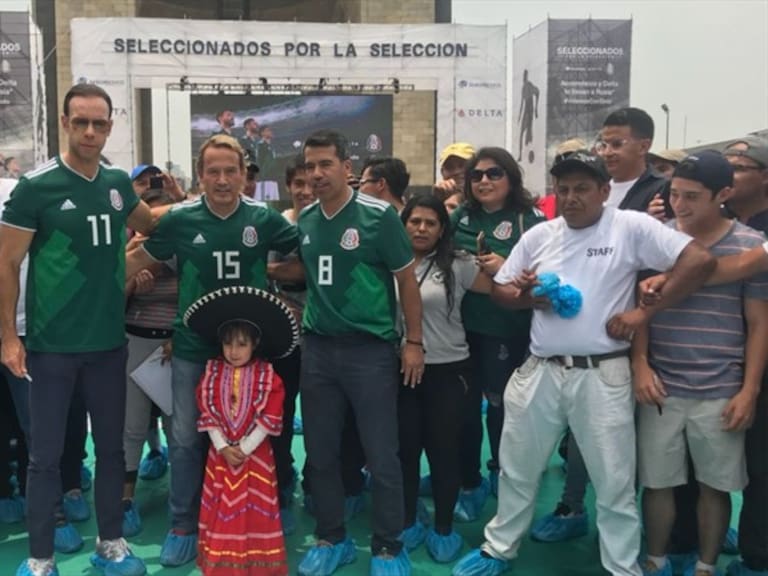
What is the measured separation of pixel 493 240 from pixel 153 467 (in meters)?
2.59

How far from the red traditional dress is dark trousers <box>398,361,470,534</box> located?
65 centimetres

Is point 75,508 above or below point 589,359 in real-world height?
below

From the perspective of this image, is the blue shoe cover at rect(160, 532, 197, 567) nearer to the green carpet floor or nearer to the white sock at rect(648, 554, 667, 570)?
the green carpet floor

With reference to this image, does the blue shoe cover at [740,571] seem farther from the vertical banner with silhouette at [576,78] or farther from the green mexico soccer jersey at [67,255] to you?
the vertical banner with silhouette at [576,78]

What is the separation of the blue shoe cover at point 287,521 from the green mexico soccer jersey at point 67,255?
4.35ft

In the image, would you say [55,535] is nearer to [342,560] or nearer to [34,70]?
[342,560]

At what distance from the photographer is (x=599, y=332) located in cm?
296

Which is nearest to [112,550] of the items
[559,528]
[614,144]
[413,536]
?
[413,536]

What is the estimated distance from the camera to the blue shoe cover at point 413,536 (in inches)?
143

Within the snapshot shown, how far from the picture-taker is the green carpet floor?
11.2ft

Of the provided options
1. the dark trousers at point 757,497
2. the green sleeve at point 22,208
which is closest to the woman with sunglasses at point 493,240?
the dark trousers at point 757,497

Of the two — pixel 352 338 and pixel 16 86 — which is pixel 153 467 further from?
pixel 16 86

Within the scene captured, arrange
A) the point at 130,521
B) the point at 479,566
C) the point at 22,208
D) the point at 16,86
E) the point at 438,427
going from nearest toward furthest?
the point at 22,208
the point at 479,566
the point at 438,427
the point at 130,521
the point at 16,86

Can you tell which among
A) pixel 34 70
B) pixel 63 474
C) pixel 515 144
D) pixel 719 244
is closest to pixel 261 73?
pixel 34 70
